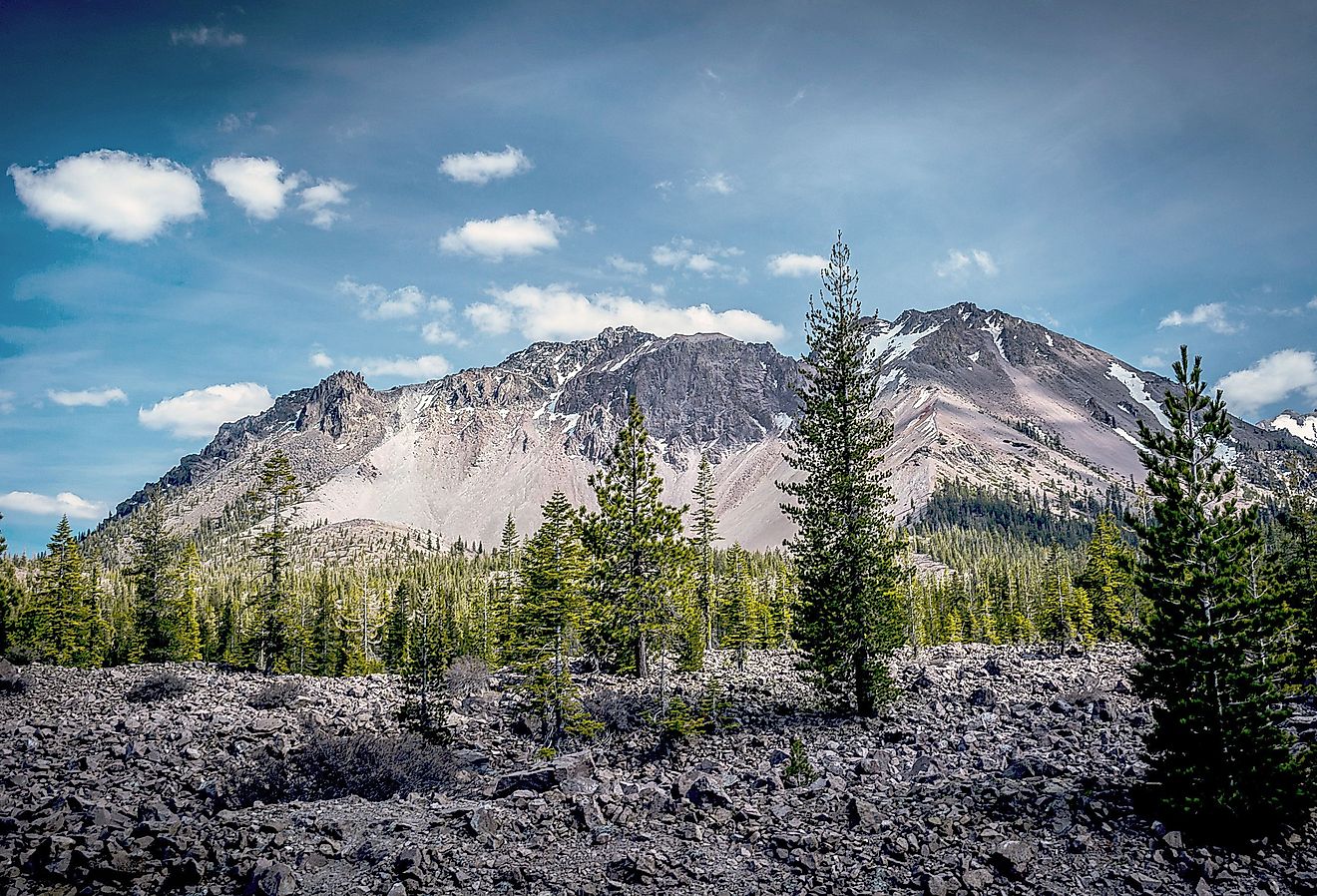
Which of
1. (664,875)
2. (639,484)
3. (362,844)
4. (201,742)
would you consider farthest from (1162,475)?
(201,742)

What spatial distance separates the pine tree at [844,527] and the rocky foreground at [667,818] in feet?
6.20

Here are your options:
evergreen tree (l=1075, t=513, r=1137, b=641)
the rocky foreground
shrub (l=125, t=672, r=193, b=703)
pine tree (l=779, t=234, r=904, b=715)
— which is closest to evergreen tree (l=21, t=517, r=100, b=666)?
shrub (l=125, t=672, r=193, b=703)

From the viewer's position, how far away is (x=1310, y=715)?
51.1 ft

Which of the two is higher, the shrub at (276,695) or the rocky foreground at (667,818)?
the rocky foreground at (667,818)

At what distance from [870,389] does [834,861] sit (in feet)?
54.0

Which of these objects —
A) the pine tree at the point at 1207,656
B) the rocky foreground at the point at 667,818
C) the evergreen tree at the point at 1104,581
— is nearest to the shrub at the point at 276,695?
the rocky foreground at the point at 667,818

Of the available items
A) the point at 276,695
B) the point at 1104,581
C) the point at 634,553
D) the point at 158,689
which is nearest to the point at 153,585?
the point at 158,689

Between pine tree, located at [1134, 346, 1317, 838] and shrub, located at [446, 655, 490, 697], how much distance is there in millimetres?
28252

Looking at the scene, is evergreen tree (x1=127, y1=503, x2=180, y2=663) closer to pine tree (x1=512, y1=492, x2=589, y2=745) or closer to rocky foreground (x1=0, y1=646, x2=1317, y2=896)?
rocky foreground (x1=0, y1=646, x2=1317, y2=896)

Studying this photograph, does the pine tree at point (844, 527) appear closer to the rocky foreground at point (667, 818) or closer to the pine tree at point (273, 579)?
the rocky foreground at point (667, 818)

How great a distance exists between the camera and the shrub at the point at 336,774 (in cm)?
1417

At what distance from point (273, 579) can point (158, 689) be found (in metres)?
19.0

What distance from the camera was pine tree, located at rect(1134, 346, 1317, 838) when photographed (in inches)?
397

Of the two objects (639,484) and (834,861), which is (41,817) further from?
(639,484)
